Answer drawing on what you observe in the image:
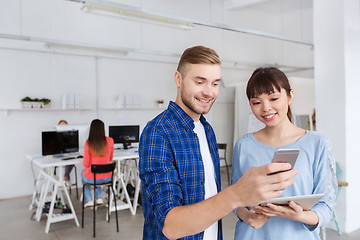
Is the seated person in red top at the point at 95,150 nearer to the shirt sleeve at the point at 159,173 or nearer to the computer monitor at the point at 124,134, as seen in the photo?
the computer monitor at the point at 124,134

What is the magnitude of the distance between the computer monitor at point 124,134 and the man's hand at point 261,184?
19.3ft

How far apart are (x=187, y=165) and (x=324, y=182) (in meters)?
0.62

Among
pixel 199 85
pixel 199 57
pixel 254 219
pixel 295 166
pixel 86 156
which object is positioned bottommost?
pixel 86 156

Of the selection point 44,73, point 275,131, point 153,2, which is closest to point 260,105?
point 275,131

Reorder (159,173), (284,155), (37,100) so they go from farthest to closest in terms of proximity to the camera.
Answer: (37,100) → (159,173) → (284,155)

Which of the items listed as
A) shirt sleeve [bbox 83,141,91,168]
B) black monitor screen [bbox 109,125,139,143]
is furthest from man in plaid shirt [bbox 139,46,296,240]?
black monitor screen [bbox 109,125,139,143]

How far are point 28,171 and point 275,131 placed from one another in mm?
6333

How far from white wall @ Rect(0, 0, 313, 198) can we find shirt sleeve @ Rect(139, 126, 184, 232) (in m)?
4.87

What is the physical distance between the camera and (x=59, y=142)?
17.3ft

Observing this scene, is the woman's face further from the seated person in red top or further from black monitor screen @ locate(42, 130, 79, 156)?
black monitor screen @ locate(42, 130, 79, 156)

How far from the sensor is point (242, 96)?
8617 mm

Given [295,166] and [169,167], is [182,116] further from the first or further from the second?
[295,166]

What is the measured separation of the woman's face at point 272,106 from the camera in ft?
4.39

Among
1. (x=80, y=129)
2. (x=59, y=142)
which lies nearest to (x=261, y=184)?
(x=59, y=142)
